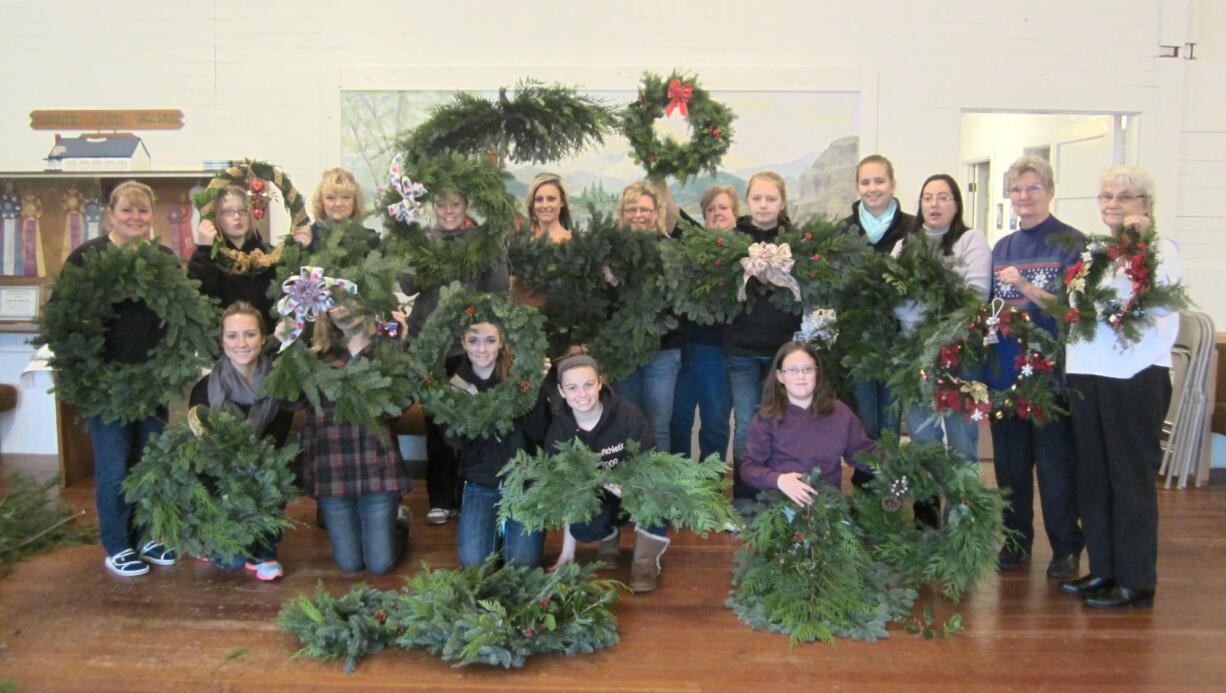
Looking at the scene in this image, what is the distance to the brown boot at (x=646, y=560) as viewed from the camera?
150 inches

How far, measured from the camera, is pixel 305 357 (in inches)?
149

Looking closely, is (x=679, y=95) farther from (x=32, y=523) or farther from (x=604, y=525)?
(x=32, y=523)

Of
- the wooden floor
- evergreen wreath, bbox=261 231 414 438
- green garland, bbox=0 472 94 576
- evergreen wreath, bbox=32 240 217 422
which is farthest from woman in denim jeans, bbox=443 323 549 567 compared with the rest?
green garland, bbox=0 472 94 576

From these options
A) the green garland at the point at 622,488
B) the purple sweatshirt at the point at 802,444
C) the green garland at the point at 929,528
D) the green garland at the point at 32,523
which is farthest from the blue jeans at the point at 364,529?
the green garland at the point at 929,528

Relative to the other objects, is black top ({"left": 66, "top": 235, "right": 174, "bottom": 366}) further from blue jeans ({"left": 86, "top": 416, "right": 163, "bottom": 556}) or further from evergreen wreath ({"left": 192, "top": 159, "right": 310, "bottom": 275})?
evergreen wreath ({"left": 192, "top": 159, "right": 310, "bottom": 275})

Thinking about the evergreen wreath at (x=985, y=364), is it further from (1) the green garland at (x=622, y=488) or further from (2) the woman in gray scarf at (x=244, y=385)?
(2) the woman in gray scarf at (x=244, y=385)

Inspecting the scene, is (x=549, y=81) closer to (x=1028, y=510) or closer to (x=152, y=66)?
(x=152, y=66)

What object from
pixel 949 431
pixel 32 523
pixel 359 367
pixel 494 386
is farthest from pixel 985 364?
pixel 32 523

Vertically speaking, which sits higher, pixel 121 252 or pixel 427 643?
pixel 121 252

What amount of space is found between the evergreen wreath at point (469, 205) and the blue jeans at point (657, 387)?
912 mm

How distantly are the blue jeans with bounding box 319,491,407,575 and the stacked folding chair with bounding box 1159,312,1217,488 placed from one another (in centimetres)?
448

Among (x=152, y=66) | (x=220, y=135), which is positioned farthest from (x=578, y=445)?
(x=152, y=66)

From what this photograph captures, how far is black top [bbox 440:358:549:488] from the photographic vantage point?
13.1 feet

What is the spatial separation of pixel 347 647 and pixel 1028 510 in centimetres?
277
